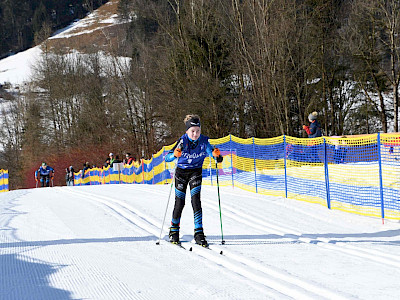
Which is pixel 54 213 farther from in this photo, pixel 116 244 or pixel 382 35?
pixel 382 35

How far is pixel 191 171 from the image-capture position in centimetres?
693

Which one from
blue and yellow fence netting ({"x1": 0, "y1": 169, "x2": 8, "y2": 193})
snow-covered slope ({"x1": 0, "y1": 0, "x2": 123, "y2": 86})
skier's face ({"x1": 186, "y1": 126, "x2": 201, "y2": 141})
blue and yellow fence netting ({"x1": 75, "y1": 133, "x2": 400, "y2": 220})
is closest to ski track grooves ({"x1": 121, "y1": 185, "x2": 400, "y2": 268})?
blue and yellow fence netting ({"x1": 75, "y1": 133, "x2": 400, "y2": 220})

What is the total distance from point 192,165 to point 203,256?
1.44 meters

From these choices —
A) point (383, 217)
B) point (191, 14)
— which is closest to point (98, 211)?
point (383, 217)

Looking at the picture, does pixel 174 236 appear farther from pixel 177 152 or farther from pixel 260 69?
pixel 260 69

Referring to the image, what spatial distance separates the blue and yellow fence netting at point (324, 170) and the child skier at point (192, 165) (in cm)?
245

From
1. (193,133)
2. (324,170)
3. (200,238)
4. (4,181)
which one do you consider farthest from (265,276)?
(4,181)

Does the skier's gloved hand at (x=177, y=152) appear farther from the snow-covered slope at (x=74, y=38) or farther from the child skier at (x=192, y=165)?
the snow-covered slope at (x=74, y=38)

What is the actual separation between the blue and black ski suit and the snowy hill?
47 cm

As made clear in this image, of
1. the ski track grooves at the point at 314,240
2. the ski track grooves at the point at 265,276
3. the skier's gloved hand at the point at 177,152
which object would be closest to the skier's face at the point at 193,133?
the skier's gloved hand at the point at 177,152

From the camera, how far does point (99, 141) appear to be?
46875mm

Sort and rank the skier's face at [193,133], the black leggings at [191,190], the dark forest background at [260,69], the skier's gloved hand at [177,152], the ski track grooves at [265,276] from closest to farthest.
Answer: the ski track grooves at [265,276] → the skier's gloved hand at [177,152] → the skier's face at [193,133] → the black leggings at [191,190] → the dark forest background at [260,69]

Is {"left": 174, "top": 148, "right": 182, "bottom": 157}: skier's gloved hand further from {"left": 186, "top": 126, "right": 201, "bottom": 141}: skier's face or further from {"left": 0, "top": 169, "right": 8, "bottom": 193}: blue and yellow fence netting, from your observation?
{"left": 0, "top": 169, "right": 8, "bottom": 193}: blue and yellow fence netting

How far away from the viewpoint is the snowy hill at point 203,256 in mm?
4410
